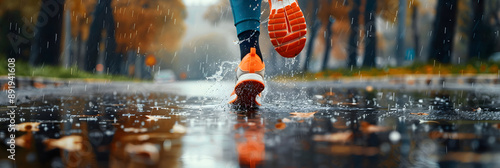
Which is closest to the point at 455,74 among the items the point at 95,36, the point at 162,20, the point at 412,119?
the point at 412,119

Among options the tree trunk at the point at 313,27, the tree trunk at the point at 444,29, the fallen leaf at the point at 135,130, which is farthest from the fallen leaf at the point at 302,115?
the tree trunk at the point at 313,27

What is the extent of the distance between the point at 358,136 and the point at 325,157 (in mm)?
884

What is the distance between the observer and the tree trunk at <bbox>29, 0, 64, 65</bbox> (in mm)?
18109

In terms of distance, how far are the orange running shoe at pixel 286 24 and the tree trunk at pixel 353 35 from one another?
21.6 m

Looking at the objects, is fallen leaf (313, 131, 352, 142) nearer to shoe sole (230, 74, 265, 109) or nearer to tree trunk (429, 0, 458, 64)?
shoe sole (230, 74, 265, 109)

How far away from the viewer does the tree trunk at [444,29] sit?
18.7 m

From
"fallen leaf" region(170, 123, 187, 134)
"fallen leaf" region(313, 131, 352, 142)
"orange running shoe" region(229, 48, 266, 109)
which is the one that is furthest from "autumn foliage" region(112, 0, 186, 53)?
"fallen leaf" region(313, 131, 352, 142)

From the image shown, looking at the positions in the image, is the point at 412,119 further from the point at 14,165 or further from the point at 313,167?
the point at 14,165

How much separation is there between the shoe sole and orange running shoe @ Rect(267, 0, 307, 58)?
0.40 m

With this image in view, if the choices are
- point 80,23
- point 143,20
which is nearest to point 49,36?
point 80,23

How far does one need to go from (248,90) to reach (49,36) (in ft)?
47.0

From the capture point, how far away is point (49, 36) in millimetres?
18578

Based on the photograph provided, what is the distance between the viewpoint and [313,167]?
Result: 2.62m

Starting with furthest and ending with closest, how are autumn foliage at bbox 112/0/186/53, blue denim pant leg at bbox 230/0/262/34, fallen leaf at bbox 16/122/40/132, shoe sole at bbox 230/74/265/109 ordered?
autumn foliage at bbox 112/0/186/53
blue denim pant leg at bbox 230/0/262/34
shoe sole at bbox 230/74/265/109
fallen leaf at bbox 16/122/40/132
